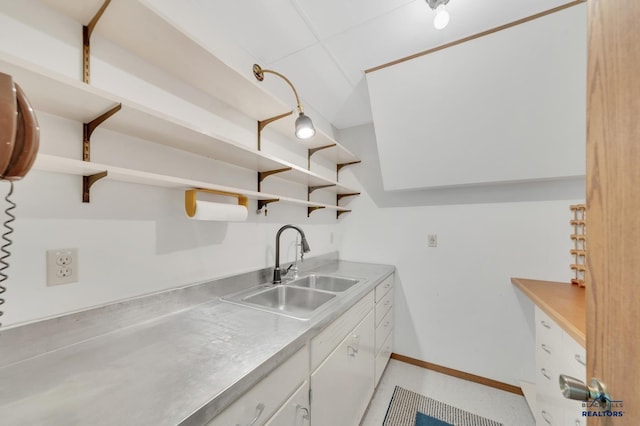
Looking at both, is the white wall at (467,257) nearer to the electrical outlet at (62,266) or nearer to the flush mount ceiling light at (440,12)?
the flush mount ceiling light at (440,12)

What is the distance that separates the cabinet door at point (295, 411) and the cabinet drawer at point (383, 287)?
3.34ft

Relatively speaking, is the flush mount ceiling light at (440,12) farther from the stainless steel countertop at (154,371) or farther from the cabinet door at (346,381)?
the cabinet door at (346,381)

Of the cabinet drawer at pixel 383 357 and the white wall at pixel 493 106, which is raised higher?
the white wall at pixel 493 106

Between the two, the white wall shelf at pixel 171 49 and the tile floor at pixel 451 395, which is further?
the tile floor at pixel 451 395

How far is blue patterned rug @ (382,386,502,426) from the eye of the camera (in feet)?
5.25

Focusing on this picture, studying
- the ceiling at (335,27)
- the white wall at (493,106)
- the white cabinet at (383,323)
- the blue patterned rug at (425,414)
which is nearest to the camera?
the ceiling at (335,27)

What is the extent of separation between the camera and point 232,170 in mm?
1460

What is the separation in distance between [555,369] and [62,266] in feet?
6.99

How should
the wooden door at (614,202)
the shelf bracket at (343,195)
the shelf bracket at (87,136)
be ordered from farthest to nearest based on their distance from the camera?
the shelf bracket at (343,195)
the shelf bracket at (87,136)
the wooden door at (614,202)

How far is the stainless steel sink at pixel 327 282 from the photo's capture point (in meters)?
1.86

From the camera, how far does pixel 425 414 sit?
167 cm

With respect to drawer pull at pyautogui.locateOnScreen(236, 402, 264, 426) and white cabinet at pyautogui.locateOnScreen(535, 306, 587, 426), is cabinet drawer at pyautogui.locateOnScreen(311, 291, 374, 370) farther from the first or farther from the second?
white cabinet at pyautogui.locateOnScreen(535, 306, 587, 426)

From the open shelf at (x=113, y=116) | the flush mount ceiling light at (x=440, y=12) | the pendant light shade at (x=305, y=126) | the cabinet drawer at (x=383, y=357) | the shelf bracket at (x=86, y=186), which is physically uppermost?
the flush mount ceiling light at (x=440, y=12)

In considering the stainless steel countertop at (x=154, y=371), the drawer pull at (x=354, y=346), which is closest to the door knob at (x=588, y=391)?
the stainless steel countertop at (x=154, y=371)
